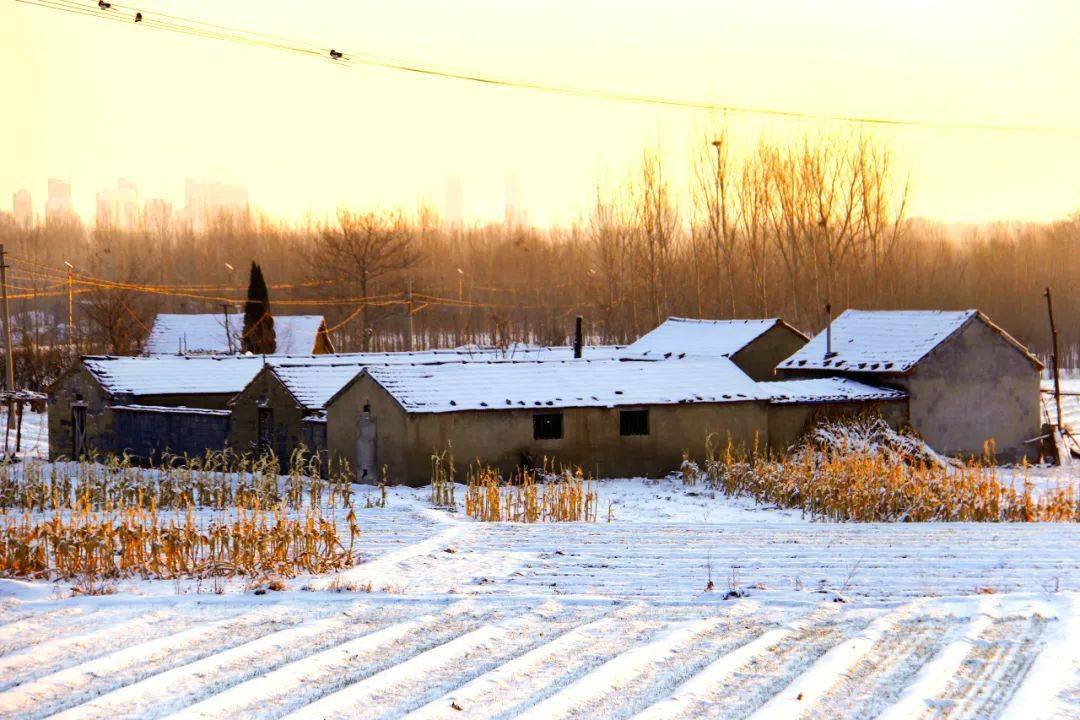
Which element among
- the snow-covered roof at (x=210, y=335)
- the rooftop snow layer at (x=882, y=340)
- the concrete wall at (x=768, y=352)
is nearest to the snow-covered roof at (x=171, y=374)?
the concrete wall at (x=768, y=352)

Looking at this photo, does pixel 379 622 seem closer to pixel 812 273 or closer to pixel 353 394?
pixel 353 394

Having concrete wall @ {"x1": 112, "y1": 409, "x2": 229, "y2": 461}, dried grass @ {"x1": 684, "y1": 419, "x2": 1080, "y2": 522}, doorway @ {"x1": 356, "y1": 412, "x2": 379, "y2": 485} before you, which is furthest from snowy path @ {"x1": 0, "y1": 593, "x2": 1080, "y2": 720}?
concrete wall @ {"x1": 112, "y1": 409, "x2": 229, "y2": 461}

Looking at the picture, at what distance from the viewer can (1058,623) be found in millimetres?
9234

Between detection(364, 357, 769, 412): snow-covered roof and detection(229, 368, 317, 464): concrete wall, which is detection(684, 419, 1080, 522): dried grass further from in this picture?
detection(229, 368, 317, 464): concrete wall

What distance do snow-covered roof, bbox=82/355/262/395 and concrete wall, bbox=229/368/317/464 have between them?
4.95 meters

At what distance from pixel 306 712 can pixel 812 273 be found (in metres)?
61.3

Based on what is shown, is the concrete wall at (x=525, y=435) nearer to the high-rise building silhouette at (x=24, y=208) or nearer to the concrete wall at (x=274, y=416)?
the concrete wall at (x=274, y=416)

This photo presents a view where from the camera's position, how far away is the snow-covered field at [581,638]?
754cm

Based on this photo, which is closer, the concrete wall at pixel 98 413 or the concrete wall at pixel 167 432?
the concrete wall at pixel 167 432

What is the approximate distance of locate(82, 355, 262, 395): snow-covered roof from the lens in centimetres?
3322

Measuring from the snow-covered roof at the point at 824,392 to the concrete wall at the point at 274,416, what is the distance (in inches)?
415

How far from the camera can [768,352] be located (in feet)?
124

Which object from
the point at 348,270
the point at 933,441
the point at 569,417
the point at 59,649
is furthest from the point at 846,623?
the point at 348,270

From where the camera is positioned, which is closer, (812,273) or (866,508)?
(866,508)
